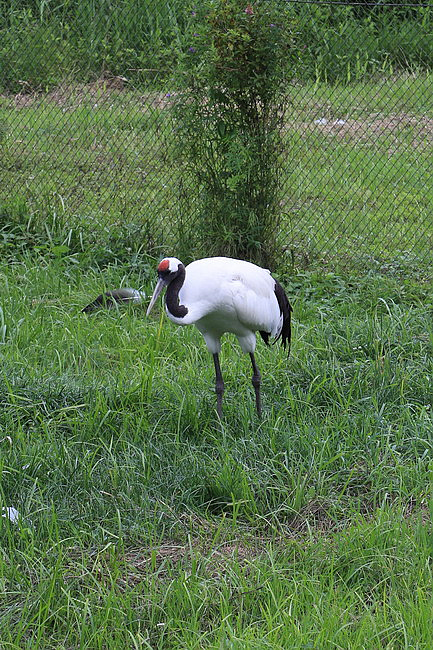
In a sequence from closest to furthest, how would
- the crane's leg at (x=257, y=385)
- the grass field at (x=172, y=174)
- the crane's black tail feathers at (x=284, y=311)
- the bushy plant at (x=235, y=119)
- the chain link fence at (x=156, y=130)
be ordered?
the crane's leg at (x=257, y=385) → the crane's black tail feathers at (x=284, y=311) → the bushy plant at (x=235, y=119) → the grass field at (x=172, y=174) → the chain link fence at (x=156, y=130)

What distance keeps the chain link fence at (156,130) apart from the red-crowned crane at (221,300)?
5.96ft

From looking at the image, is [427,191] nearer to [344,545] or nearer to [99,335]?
[99,335]

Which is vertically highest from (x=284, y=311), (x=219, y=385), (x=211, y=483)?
(x=284, y=311)

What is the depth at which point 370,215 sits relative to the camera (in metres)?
7.42

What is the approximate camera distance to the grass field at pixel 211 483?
3.11 meters

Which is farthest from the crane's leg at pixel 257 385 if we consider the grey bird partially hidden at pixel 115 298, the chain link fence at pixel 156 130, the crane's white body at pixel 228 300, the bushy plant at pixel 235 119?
the chain link fence at pixel 156 130

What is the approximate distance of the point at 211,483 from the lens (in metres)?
3.93

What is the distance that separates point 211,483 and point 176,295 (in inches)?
36.6

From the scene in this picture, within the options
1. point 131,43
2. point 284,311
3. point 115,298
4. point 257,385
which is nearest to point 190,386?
point 257,385

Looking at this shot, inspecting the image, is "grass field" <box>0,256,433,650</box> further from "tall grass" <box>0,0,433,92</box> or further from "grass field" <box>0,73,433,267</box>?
"tall grass" <box>0,0,433,92</box>

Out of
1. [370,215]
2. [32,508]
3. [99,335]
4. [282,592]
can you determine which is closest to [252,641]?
[282,592]

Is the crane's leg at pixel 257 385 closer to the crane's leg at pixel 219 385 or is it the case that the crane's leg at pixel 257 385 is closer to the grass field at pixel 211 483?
the grass field at pixel 211 483

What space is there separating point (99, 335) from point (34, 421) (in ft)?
3.45

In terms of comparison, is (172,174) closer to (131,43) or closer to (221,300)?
(131,43)
